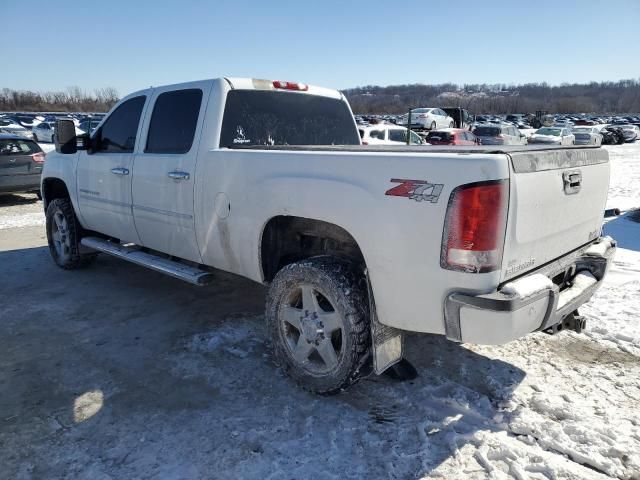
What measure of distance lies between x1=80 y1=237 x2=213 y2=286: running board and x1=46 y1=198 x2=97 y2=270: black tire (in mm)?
346

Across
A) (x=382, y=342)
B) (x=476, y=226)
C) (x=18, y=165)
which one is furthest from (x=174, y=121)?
(x=18, y=165)

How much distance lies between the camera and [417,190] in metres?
2.43

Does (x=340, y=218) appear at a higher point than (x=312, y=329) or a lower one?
higher

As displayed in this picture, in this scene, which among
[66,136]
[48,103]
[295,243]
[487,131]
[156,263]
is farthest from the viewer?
[48,103]

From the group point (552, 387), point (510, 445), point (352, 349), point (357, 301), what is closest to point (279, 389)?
point (352, 349)

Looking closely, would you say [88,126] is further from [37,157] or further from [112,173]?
[112,173]

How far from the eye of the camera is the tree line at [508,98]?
357 ft

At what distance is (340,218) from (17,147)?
10.5 meters

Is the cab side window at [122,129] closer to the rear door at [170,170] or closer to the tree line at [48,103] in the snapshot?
the rear door at [170,170]

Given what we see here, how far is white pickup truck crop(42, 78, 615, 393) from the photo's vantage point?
2355 millimetres

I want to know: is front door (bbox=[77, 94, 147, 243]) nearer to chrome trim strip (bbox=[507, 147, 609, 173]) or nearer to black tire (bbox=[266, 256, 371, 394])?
black tire (bbox=[266, 256, 371, 394])

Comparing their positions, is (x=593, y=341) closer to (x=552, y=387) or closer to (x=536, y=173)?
(x=552, y=387)

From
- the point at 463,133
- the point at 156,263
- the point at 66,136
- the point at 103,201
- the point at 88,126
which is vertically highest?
the point at 66,136

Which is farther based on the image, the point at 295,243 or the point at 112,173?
the point at 112,173
